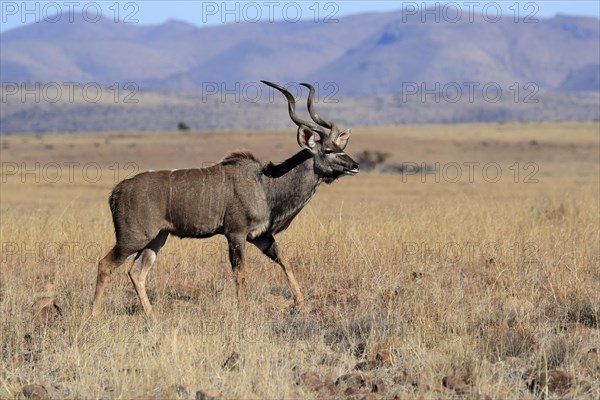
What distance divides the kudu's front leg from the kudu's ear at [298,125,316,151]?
4.27 feet

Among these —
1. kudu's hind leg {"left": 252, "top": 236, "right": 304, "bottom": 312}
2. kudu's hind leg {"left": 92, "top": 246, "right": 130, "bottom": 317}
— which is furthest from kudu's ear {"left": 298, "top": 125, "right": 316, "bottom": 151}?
kudu's hind leg {"left": 92, "top": 246, "right": 130, "bottom": 317}

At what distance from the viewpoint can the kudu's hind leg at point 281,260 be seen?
33.8 feet

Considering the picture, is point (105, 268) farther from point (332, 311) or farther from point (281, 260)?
point (332, 311)

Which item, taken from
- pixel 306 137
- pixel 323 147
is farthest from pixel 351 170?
pixel 306 137

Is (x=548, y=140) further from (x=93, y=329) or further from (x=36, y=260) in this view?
(x=93, y=329)

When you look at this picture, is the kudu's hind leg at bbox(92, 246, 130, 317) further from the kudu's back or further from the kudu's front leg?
the kudu's front leg

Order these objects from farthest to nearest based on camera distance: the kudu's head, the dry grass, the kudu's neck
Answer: the kudu's head < the kudu's neck < the dry grass

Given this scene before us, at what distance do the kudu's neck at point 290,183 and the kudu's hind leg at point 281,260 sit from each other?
1.06 ft

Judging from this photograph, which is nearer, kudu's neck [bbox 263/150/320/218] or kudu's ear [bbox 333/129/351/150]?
kudu's neck [bbox 263/150/320/218]

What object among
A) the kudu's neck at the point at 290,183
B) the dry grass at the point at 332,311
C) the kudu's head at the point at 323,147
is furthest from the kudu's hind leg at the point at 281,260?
the kudu's head at the point at 323,147

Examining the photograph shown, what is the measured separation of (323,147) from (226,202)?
1314 millimetres

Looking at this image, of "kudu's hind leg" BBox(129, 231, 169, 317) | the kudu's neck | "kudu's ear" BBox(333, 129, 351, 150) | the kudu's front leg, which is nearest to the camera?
the kudu's front leg

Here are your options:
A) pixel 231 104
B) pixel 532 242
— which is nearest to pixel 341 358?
pixel 532 242

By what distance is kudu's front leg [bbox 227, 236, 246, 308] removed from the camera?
10188mm
